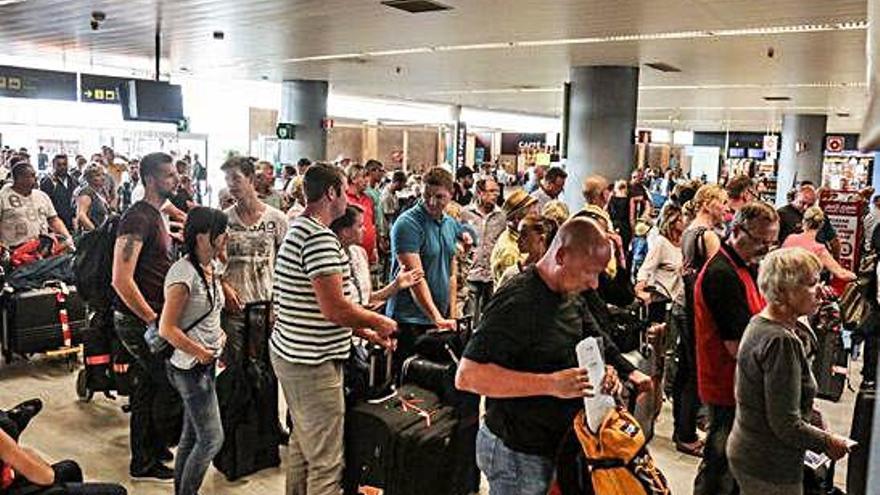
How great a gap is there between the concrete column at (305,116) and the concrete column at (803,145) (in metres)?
12.7

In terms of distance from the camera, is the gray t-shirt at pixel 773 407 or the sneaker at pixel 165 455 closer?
the gray t-shirt at pixel 773 407

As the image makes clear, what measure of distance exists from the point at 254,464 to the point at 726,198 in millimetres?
3401

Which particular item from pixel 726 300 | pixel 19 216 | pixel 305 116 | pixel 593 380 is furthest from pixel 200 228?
pixel 305 116

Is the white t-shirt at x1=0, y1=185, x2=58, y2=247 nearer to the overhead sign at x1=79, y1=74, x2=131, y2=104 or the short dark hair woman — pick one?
the short dark hair woman

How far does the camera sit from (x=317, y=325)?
3172 millimetres

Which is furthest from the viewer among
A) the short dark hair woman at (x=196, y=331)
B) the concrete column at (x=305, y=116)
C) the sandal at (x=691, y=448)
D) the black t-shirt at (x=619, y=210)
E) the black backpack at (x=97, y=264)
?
the concrete column at (x=305, y=116)

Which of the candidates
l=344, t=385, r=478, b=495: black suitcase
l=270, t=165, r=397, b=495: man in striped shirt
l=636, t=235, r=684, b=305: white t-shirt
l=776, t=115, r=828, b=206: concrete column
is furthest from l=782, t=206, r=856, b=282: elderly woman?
l=776, t=115, r=828, b=206: concrete column

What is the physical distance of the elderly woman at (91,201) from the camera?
318 inches

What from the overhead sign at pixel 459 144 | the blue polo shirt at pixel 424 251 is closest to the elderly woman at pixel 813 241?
the blue polo shirt at pixel 424 251

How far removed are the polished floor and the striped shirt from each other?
1.40 metres

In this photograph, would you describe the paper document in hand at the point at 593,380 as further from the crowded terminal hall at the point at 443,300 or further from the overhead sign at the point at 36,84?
the overhead sign at the point at 36,84

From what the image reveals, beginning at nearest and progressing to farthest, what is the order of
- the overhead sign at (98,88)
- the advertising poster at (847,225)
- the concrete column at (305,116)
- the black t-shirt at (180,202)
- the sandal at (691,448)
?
the sandal at (691,448), the black t-shirt at (180,202), the advertising poster at (847,225), the overhead sign at (98,88), the concrete column at (305,116)

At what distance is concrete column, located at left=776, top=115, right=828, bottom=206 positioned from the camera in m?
20.9

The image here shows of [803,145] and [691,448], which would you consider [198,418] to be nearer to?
[691,448]
